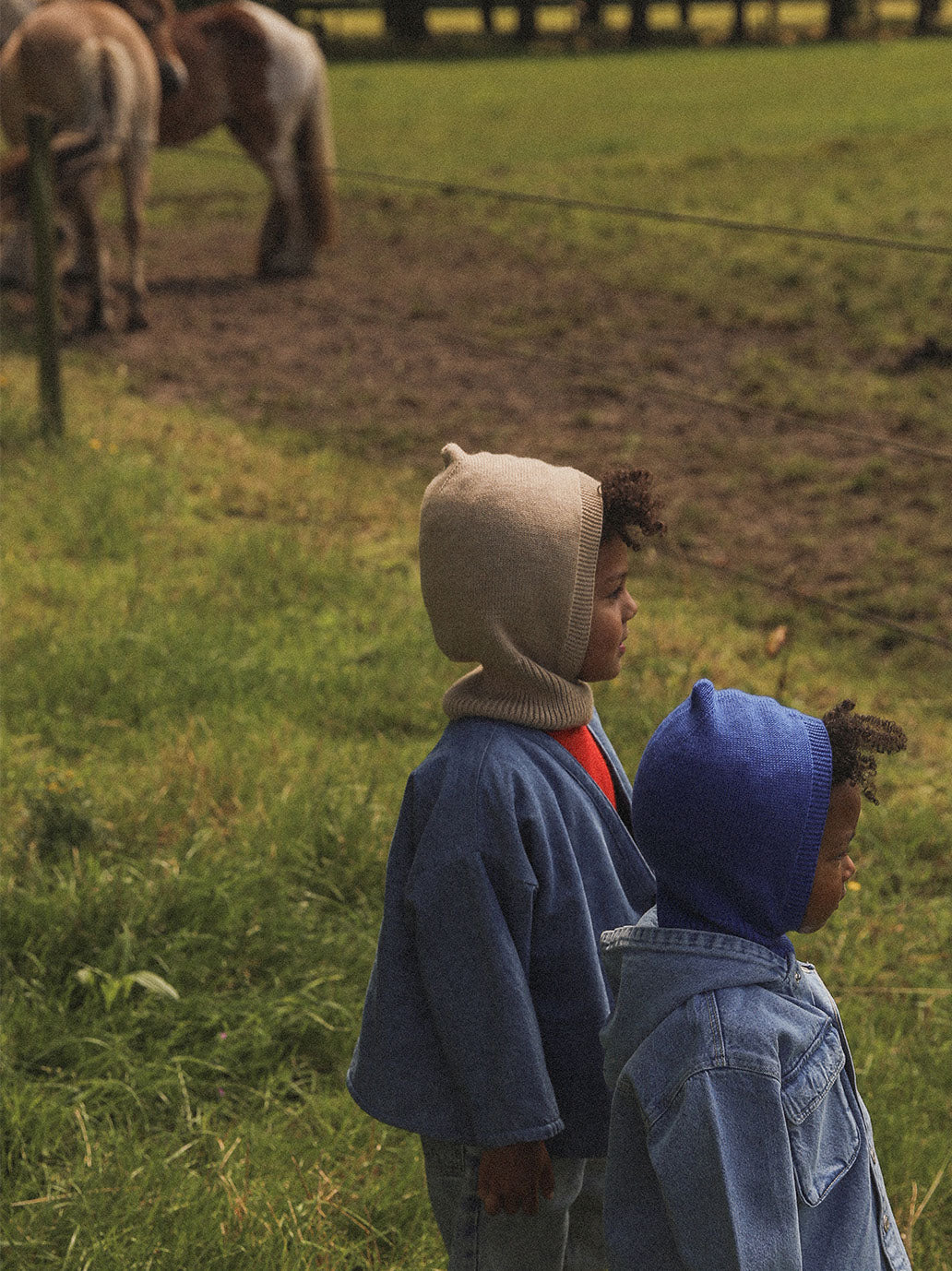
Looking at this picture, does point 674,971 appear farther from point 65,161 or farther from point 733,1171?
point 65,161

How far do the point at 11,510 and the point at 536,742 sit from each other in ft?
12.6

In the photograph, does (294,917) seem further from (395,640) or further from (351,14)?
(351,14)

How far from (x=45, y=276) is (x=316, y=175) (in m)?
4.38

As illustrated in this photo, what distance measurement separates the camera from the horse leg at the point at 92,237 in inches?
316

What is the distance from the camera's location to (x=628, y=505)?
1616mm

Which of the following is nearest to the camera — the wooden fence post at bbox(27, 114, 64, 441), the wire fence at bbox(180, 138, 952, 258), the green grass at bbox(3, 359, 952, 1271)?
the green grass at bbox(3, 359, 952, 1271)

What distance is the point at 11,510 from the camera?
16.5ft

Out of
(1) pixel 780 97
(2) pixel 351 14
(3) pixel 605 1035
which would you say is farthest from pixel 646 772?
(2) pixel 351 14

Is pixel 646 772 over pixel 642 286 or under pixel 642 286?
over

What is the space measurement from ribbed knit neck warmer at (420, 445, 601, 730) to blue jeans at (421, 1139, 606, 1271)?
535 mm

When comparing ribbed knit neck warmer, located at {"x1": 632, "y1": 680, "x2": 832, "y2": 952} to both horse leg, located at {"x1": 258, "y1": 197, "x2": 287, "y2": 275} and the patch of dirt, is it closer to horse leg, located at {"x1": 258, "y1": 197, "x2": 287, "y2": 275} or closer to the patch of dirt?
the patch of dirt

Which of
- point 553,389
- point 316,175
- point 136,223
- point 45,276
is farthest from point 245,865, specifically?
point 316,175

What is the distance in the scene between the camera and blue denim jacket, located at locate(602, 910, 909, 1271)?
47.4 inches

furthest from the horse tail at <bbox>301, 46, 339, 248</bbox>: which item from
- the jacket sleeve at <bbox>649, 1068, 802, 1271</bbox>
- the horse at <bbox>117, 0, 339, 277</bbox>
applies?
the jacket sleeve at <bbox>649, 1068, 802, 1271</bbox>
